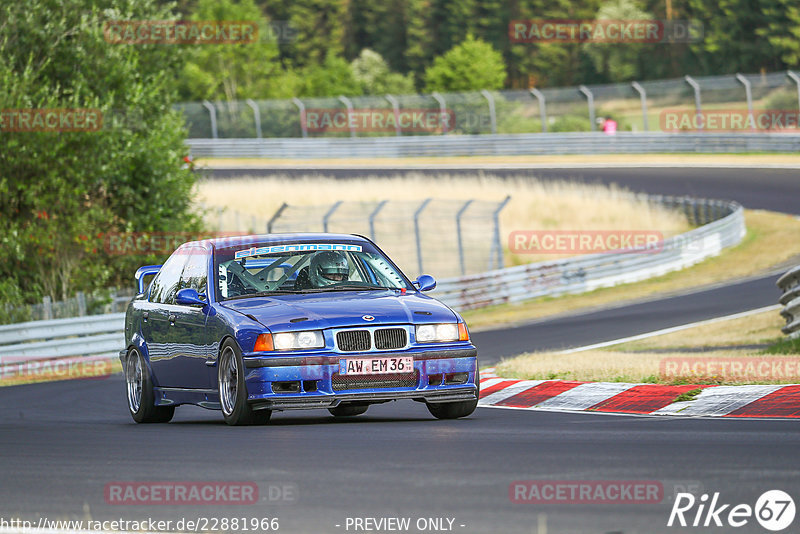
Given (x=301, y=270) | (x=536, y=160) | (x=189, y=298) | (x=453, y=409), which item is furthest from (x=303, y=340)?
(x=536, y=160)

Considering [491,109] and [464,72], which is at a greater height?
[491,109]

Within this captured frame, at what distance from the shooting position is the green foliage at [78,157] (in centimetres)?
2397

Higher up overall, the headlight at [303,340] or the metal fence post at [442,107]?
the headlight at [303,340]

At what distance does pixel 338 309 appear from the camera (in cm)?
958

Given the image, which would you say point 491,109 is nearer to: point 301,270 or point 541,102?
point 541,102

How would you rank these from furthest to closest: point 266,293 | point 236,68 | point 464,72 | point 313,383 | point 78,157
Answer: point 464,72
point 236,68
point 78,157
point 266,293
point 313,383

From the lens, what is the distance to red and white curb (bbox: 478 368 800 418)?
9586 millimetres

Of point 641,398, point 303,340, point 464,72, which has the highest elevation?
point 303,340

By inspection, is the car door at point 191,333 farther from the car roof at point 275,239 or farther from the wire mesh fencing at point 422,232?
the wire mesh fencing at point 422,232

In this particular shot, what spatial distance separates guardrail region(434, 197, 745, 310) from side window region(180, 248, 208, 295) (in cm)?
1670

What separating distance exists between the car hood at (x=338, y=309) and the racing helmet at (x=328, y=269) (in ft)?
1.06

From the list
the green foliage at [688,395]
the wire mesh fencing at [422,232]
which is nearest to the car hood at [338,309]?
the green foliage at [688,395]

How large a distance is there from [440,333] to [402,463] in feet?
8.32

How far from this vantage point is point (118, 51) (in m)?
26.6
